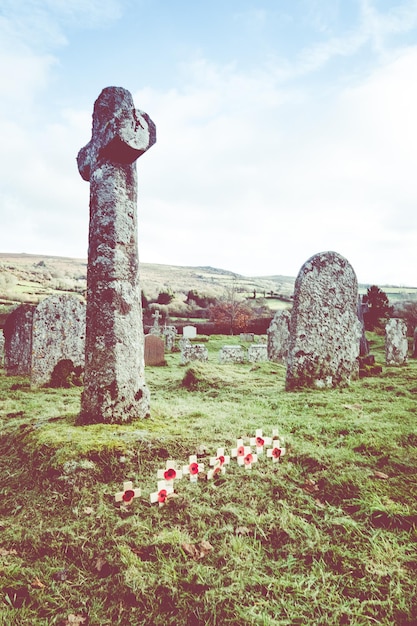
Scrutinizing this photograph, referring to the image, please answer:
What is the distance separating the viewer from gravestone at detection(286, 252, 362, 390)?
8539 millimetres

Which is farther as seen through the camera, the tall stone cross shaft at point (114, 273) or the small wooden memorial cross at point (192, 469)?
the tall stone cross shaft at point (114, 273)

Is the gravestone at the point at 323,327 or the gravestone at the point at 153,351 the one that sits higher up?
the gravestone at the point at 323,327

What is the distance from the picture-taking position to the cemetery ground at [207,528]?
239 centimetres

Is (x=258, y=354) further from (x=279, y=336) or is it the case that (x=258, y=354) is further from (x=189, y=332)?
(x=189, y=332)

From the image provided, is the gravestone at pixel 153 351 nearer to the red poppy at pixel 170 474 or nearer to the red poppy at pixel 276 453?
the red poppy at pixel 276 453

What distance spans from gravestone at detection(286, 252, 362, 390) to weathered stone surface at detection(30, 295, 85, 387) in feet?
17.7

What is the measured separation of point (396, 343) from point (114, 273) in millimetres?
12638

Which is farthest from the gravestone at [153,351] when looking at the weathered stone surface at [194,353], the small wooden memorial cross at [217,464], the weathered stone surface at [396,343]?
the small wooden memorial cross at [217,464]

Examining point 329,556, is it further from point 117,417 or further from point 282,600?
point 117,417

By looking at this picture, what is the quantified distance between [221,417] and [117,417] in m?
1.58

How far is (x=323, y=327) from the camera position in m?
8.62

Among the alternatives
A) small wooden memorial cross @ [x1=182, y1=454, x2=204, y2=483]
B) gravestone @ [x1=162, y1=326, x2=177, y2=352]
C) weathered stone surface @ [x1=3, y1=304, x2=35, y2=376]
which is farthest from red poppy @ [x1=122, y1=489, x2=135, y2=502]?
gravestone @ [x1=162, y1=326, x2=177, y2=352]

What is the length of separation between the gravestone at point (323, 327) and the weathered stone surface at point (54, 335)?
5.41m

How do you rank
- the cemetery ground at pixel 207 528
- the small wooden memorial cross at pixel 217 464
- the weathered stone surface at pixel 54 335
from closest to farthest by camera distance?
1. the cemetery ground at pixel 207 528
2. the small wooden memorial cross at pixel 217 464
3. the weathered stone surface at pixel 54 335
